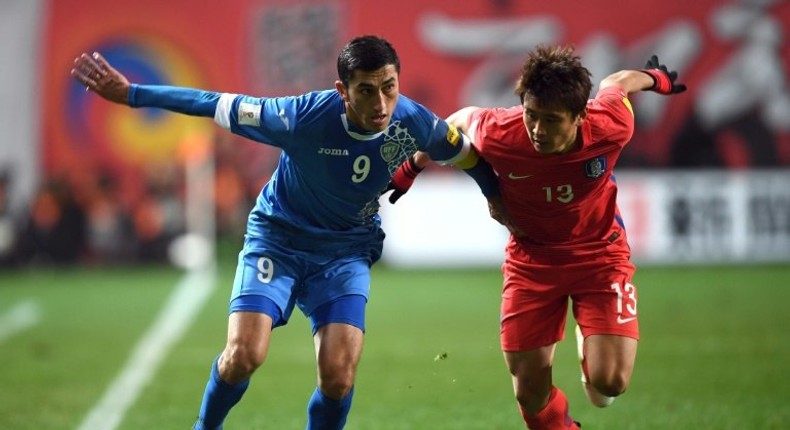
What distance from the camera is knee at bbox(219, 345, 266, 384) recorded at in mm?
5816

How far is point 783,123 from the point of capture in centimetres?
1966

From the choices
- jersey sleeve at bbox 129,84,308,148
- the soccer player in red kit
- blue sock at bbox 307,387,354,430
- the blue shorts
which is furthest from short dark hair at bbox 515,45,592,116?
blue sock at bbox 307,387,354,430

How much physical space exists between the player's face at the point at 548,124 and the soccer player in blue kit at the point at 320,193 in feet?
1.79

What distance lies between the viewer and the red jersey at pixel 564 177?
20.2 ft

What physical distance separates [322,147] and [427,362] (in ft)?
14.6

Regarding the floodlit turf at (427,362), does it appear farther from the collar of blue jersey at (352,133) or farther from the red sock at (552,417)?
the collar of blue jersey at (352,133)

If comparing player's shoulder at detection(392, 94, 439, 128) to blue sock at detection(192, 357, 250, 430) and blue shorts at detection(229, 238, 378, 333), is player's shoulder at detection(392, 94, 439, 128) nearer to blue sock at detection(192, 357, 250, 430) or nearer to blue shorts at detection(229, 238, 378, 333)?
blue shorts at detection(229, 238, 378, 333)

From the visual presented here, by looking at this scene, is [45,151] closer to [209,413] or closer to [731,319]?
[731,319]

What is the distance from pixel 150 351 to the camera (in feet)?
36.7

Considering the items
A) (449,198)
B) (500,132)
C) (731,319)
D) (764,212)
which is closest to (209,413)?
(500,132)

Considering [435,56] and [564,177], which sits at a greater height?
[435,56]

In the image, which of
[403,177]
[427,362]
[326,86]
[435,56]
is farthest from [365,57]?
[435,56]

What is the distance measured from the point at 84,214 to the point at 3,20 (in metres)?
3.66

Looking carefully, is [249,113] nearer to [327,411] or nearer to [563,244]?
[327,411]
